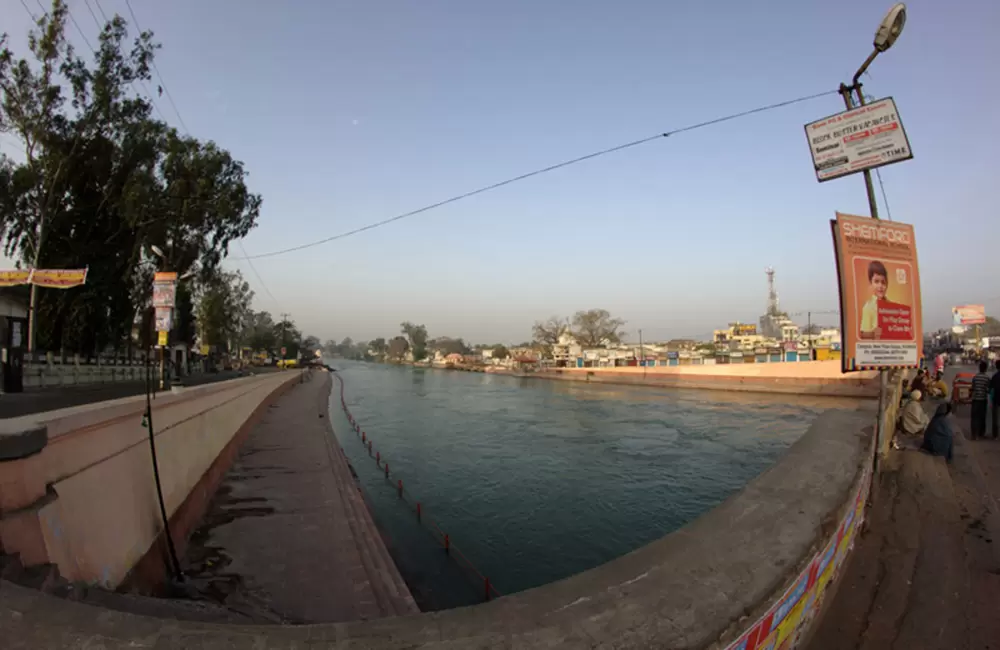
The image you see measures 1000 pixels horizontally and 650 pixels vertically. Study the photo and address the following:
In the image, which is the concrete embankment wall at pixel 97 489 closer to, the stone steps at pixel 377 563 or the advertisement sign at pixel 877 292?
the stone steps at pixel 377 563

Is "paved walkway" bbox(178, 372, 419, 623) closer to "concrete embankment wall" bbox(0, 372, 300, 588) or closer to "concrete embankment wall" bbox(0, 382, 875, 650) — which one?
"concrete embankment wall" bbox(0, 372, 300, 588)

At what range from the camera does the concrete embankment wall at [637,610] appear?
1.53 m

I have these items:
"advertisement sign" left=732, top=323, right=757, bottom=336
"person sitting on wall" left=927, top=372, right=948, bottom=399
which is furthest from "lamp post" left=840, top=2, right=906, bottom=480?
"advertisement sign" left=732, top=323, right=757, bottom=336

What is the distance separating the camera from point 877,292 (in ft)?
22.4

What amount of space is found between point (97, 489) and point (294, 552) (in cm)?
296

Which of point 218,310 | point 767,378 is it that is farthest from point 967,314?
point 218,310

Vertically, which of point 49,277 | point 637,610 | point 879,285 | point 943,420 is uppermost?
point 49,277

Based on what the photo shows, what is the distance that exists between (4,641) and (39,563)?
1994 millimetres

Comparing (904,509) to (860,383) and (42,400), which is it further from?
(860,383)

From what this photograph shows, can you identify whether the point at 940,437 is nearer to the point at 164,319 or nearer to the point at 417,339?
the point at 164,319

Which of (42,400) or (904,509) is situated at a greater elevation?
(42,400)

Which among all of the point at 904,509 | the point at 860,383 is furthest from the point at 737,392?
the point at 904,509

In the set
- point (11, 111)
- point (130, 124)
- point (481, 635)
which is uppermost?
point (130, 124)

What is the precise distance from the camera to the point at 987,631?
2953mm
